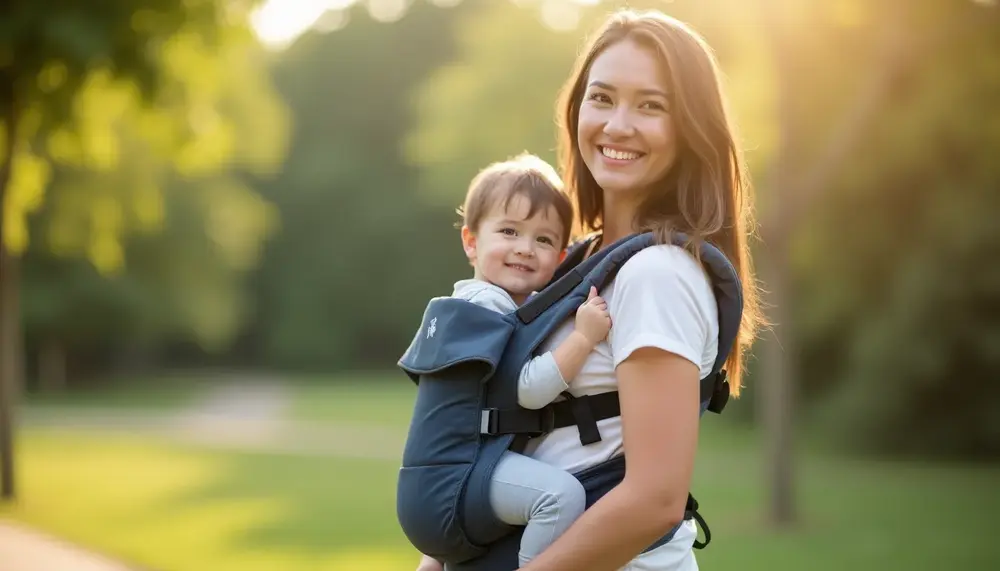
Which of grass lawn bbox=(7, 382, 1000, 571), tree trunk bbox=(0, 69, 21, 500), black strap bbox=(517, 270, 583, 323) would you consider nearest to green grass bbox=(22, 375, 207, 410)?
grass lawn bbox=(7, 382, 1000, 571)

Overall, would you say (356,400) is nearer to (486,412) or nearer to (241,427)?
(241,427)

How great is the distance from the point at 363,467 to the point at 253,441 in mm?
4383

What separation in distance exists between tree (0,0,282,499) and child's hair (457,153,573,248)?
7.69 metres

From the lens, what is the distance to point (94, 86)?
36.2 ft

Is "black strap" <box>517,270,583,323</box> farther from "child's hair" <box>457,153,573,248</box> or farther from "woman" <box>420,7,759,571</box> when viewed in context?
"child's hair" <box>457,153,573,248</box>

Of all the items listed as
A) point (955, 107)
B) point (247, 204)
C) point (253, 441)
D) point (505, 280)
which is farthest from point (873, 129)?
point (247, 204)

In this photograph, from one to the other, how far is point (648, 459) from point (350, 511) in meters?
9.57

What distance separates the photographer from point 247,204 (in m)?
33.1

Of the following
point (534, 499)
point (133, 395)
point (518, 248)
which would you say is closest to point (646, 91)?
point (518, 248)

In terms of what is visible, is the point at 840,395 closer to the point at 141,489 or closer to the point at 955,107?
the point at 955,107

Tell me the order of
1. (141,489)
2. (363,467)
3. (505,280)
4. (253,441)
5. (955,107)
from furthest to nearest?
(253,441), (363,467), (955,107), (141,489), (505,280)

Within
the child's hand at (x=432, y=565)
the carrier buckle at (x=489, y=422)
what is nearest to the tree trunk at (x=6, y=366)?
the child's hand at (x=432, y=565)

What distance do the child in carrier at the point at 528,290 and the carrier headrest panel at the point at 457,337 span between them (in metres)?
0.07

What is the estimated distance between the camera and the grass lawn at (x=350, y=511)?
896 cm
